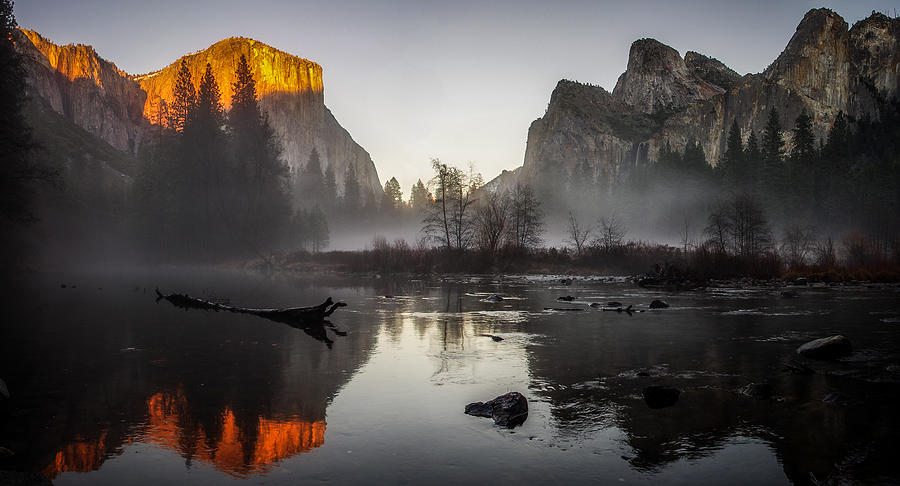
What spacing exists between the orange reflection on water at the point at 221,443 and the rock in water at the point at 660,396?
4.78 meters

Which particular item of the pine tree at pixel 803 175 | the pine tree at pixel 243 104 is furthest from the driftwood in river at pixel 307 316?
the pine tree at pixel 803 175

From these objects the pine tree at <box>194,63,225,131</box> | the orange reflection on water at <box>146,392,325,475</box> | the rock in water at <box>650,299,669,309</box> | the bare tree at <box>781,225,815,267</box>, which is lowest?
the orange reflection on water at <box>146,392,325,475</box>

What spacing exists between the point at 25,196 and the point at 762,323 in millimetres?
39310

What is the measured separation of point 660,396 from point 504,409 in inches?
98.5

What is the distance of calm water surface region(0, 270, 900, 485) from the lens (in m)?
5.70

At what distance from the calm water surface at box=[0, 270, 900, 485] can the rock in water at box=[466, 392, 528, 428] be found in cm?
19

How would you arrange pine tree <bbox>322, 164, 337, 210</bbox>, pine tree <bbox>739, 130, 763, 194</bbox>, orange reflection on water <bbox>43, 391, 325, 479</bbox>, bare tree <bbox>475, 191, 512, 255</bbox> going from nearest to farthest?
orange reflection on water <bbox>43, 391, 325, 479</bbox>
bare tree <bbox>475, 191, 512, 255</bbox>
pine tree <bbox>739, 130, 763, 194</bbox>
pine tree <bbox>322, 164, 337, 210</bbox>

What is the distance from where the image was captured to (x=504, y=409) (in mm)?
7430

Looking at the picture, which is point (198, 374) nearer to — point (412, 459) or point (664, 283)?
point (412, 459)

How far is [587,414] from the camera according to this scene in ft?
24.6

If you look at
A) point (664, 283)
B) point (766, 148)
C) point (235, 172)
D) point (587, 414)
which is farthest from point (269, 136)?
point (766, 148)

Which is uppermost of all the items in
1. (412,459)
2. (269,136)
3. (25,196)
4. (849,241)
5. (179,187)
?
(269,136)

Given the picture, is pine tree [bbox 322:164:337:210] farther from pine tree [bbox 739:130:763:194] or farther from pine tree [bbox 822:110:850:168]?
pine tree [bbox 822:110:850:168]

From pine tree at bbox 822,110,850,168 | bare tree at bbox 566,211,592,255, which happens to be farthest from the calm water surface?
pine tree at bbox 822,110,850,168
